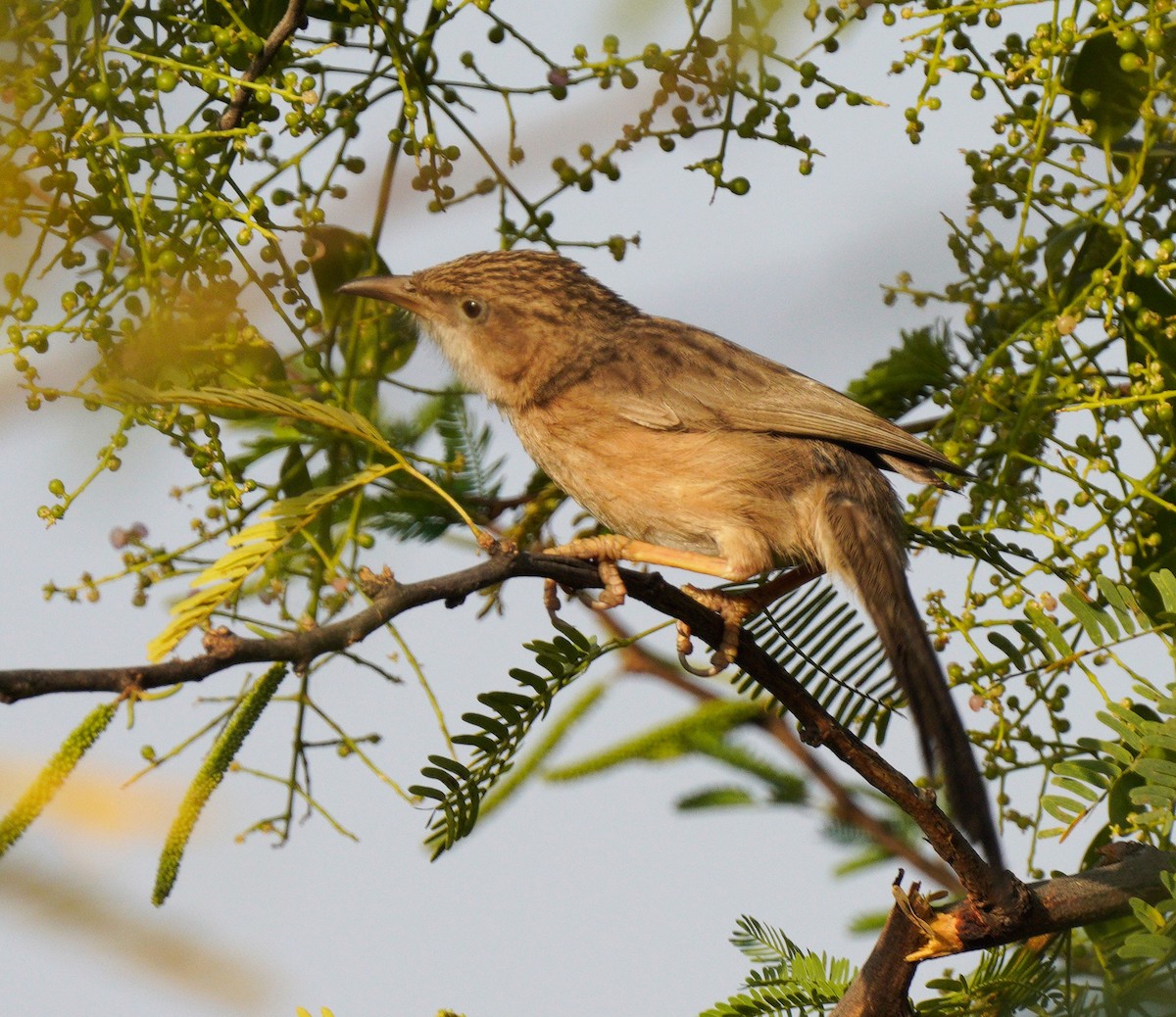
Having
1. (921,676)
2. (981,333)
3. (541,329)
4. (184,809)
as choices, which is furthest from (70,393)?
(541,329)

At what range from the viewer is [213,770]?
2.90 metres

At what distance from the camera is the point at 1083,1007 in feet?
8.45

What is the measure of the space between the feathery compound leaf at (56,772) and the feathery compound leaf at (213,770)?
0.23m

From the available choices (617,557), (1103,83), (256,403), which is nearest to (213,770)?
(256,403)

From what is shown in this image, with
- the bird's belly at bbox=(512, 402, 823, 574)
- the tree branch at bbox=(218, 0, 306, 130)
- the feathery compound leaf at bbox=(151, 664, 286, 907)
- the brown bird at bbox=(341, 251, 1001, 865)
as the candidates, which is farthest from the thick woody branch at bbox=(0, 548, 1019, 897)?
the bird's belly at bbox=(512, 402, 823, 574)

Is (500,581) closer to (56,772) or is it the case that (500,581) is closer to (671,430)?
(56,772)

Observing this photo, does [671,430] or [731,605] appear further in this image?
[671,430]

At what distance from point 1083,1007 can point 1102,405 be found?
127 cm

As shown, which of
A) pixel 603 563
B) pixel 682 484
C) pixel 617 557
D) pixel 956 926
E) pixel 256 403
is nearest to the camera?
pixel 256 403

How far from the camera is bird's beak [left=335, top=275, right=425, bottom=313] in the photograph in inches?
150

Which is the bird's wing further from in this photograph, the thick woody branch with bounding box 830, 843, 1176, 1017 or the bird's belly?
the thick woody branch with bounding box 830, 843, 1176, 1017

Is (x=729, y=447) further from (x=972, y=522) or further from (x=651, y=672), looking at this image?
(x=972, y=522)

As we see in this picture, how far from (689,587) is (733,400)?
103 cm

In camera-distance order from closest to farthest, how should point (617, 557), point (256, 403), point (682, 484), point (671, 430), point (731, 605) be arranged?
point (256, 403)
point (731, 605)
point (617, 557)
point (682, 484)
point (671, 430)
